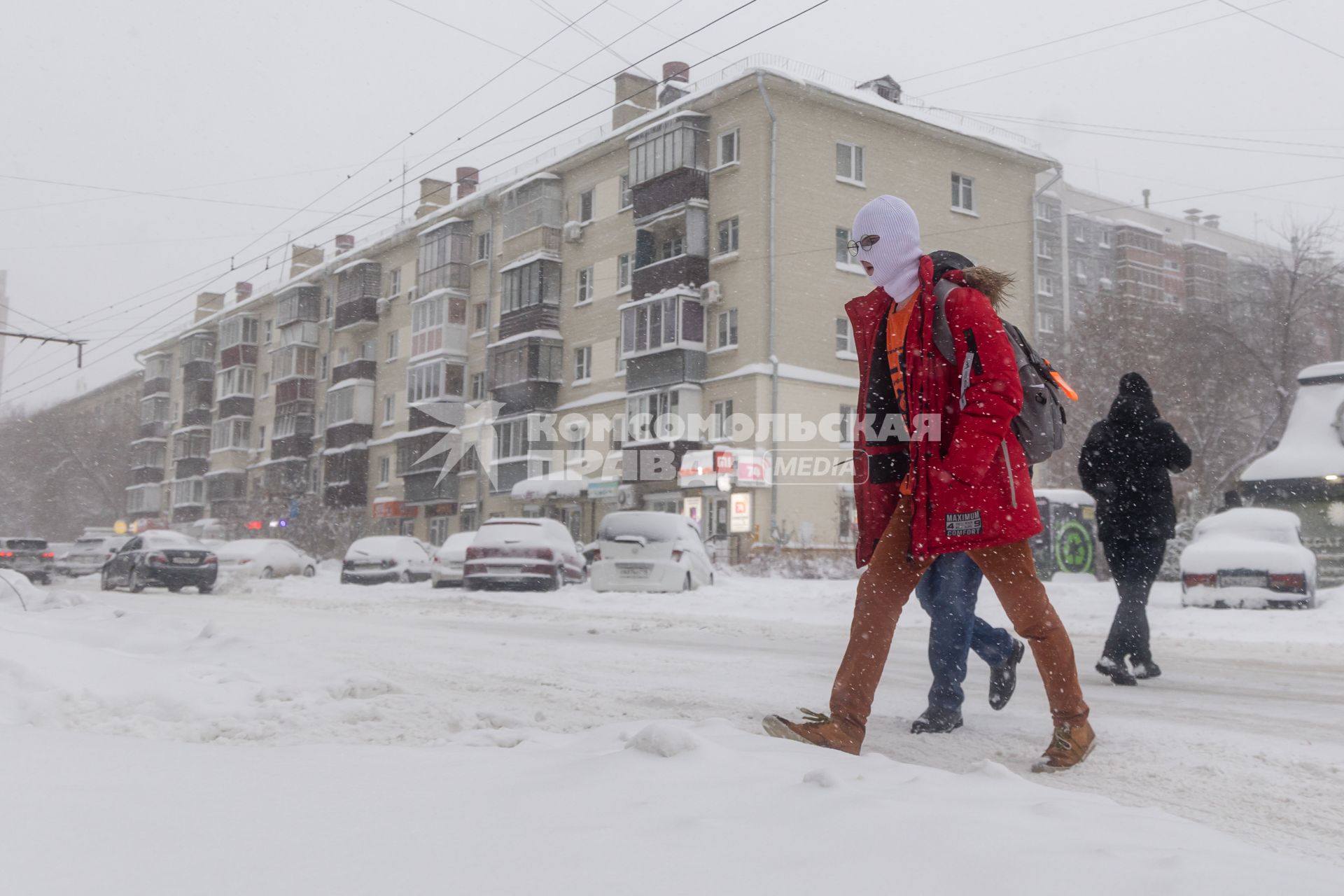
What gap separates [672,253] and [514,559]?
18.5m

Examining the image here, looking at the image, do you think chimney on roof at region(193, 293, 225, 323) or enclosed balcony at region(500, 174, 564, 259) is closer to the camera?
enclosed balcony at region(500, 174, 564, 259)

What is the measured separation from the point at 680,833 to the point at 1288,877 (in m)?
1.16

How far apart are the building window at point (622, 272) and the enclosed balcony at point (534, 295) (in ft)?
9.91

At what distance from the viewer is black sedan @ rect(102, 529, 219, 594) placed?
23.0 metres

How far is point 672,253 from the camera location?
3591 cm

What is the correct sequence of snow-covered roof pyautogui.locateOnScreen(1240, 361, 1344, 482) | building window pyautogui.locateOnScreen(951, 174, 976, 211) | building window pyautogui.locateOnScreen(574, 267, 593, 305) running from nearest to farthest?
snow-covered roof pyautogui.locateOnScreen(1240, 361, 1344, 482)
building window pyautogui.locateOnScreen(951, 174, 976, 211)
building window pyautogui.locateOnScreen(574, 267, 593, 305)

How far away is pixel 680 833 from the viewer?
2387 millimetres

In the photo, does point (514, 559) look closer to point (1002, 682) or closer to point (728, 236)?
point (1002, 682)

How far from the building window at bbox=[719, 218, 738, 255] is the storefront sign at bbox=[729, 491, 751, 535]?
733 centimetres

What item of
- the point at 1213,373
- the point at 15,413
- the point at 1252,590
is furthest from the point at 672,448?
the point at 15,413

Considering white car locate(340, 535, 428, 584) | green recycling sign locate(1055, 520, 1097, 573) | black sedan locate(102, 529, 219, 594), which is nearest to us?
green recycling sign locate(1055, 520, 1097, 573)

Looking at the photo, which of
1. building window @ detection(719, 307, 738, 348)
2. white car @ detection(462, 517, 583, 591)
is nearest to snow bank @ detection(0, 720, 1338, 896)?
white car @ detection(462, 517, 583, 591)

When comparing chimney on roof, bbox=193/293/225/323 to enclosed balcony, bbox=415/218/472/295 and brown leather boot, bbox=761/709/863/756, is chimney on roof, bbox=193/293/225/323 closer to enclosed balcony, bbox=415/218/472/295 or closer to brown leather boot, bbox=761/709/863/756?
enclosed balcony, bbox=415/218/472/295

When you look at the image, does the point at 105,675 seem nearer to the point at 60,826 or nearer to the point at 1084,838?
the point at 60,826
